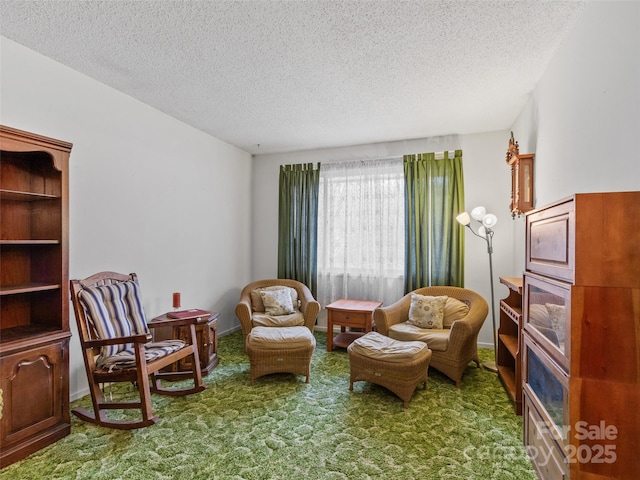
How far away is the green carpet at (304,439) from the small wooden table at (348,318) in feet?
3.14

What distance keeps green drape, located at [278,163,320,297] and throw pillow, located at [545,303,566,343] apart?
3.50m

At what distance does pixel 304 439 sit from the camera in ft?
7.16

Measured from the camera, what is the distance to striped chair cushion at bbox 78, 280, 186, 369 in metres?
2.39

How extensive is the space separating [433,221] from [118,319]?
3.58m

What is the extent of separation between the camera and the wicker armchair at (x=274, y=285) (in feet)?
12.3

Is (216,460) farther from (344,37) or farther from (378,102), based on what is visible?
(378,102)

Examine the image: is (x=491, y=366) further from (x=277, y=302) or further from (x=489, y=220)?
(x=277, y=302)

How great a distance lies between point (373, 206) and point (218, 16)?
120 inches

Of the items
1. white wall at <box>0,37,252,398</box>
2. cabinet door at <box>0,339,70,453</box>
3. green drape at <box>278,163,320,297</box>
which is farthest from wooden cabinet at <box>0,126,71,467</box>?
green drape at <box>278,163,320,297</box>

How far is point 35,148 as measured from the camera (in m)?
2.06

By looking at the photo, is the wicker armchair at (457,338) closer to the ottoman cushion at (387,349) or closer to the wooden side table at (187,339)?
the ottoman cushion at (387,349)

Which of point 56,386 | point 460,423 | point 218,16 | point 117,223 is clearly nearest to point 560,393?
point 460,423

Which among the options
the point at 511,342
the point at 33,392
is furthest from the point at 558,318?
the point at 33,392

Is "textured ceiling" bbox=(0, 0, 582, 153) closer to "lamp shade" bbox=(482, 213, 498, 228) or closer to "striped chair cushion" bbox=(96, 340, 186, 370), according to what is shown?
"lamp shade" bbox=(482, 213, 498, 228)
